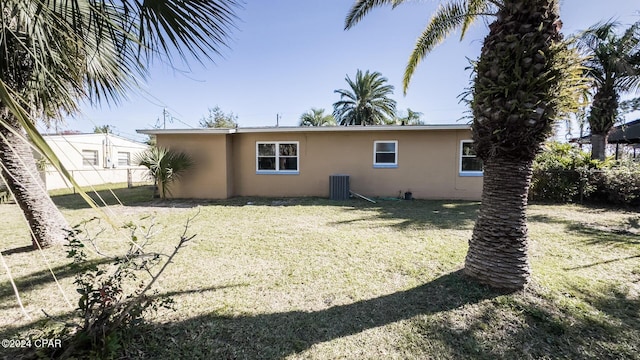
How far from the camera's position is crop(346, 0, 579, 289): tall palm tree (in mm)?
3051

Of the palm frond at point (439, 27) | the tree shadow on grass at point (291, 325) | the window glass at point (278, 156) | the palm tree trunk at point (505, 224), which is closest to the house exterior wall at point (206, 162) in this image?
the window glass at point (278, 156)

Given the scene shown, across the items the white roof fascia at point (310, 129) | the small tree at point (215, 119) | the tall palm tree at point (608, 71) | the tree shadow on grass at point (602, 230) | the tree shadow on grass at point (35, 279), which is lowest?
the tree shadow on grass at point (35, 279)

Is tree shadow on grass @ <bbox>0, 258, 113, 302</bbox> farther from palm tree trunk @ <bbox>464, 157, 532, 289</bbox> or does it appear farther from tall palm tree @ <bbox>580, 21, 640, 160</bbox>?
tall palm tree @ <bbox>580, 21, 640, 160</bbox>

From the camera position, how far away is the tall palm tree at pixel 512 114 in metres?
3.05

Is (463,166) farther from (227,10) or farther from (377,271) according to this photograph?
(227,10)

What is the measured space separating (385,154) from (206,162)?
6696 millimetres

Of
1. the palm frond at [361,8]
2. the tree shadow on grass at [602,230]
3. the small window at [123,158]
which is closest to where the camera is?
the tree shadow on grass at [602,230]

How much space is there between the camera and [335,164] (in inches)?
439

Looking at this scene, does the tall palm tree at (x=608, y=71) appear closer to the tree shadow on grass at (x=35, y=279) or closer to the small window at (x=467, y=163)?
the small window at (x=467, y=163)

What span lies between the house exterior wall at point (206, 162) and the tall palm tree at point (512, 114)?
906cm

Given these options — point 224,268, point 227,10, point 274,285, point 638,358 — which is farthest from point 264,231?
point 638,358

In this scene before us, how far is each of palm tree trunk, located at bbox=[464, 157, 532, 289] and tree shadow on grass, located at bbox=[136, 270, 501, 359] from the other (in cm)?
28

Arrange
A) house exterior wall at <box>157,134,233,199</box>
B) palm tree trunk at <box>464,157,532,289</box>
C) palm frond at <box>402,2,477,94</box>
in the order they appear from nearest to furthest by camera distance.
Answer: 1. palm tree trunk at <box>464,157,532,289</box>
2. palm frond at <box>402,2,477,94</box>
3. house exterior wall at <box>157,134,233,199</box>

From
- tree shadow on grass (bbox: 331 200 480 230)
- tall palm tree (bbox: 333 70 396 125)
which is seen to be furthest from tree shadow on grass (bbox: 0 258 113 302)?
tall palm tree (bbox: 333 70 396 125)
